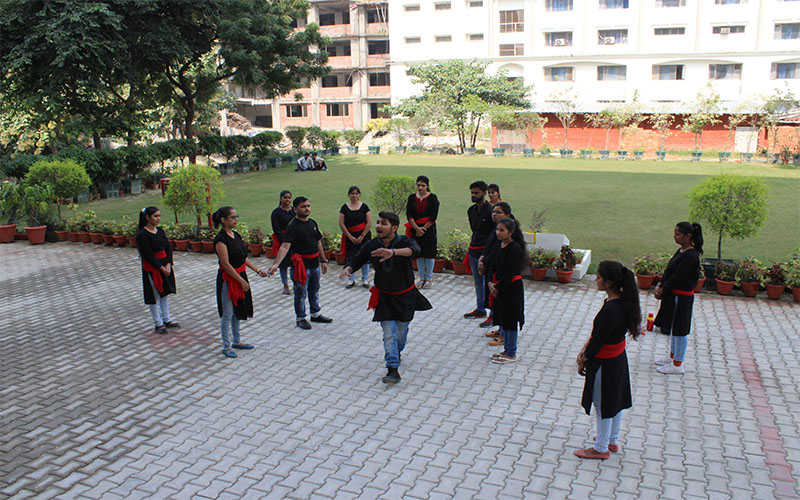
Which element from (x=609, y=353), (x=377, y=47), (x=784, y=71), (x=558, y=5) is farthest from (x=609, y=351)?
(x=377, y=47)

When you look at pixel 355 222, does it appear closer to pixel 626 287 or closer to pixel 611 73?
pixel 626 287

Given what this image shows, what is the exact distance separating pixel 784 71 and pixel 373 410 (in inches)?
1630

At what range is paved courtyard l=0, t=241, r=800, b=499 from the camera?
4621mm

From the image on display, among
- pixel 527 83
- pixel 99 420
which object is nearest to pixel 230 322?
pixel 99 420

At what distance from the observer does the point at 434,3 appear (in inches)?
1757

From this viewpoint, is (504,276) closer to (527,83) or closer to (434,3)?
(527,83)

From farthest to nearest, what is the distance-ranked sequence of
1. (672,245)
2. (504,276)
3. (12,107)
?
(12,107)
(672,245)
(504,276)

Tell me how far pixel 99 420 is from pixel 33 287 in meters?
5.79

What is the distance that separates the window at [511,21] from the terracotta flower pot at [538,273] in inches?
1451

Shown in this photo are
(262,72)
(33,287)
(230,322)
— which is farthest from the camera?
(262,72)

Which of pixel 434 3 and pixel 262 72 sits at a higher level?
pixel 434 3

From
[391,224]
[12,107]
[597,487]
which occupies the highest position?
[12,107]

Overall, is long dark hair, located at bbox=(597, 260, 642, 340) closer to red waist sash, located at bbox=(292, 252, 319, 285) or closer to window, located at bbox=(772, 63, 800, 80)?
red waist sash, located at bbox=(292, 252, 319, 285)

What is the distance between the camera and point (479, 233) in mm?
8062
